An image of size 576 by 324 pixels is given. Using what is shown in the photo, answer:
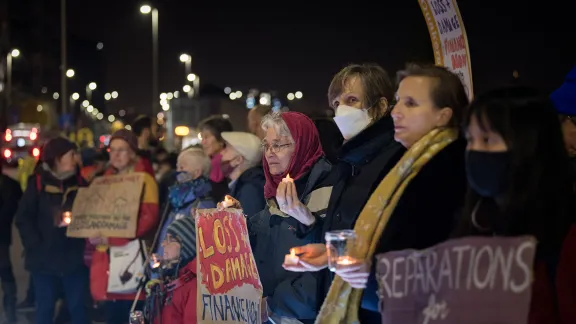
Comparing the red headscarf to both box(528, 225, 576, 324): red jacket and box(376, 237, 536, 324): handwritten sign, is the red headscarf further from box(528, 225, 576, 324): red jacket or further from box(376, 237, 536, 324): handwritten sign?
box(528, 225, 576, 324): red jacket

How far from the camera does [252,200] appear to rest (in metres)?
5.91

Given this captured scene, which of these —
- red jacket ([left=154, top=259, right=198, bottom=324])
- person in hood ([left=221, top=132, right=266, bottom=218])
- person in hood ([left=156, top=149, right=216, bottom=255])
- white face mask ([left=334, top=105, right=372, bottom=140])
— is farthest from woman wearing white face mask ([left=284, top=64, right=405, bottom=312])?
person in hood ([left=156, top=149, right=216, bottom=255])

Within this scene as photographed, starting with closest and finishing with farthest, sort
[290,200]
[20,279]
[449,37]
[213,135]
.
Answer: [290,200]
[449,37]
[213,135]
[20,279]

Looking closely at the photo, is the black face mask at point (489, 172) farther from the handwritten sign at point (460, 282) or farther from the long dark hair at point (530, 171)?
the handwritten sign at point (460, 282)

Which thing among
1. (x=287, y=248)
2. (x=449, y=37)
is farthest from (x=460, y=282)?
(x=449, y=37)

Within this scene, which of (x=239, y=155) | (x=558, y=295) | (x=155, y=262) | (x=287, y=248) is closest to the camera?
(x=558, y=295)

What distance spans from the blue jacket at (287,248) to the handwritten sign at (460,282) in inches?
62.0

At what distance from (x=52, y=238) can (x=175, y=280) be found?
2.78 m

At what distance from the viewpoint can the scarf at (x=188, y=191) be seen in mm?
6930

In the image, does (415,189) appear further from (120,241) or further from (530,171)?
(120,241)

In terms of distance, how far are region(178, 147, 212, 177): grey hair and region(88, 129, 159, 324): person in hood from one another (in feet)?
3.59

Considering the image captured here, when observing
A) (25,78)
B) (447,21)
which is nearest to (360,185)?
(447,21)

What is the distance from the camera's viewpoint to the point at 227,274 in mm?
5078

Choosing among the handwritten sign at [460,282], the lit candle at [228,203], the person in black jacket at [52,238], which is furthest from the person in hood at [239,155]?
the handwritten sign at [460,282]
